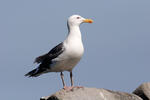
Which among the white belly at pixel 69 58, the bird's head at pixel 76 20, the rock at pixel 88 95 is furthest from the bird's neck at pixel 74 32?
the rock at pixel 88 95

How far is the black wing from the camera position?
67.3 ft

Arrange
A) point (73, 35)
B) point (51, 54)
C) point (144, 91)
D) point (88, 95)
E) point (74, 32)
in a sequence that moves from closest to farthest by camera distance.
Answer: point (88, 95), point (73, 35), point (74, 32), point (51, 54), point (144, 91)

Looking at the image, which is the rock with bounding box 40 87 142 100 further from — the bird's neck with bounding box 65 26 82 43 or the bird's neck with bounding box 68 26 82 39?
the bird's neck with bounding box 68 26 82 39

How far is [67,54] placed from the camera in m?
20.1

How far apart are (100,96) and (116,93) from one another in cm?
94

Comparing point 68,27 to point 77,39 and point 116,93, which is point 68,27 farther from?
point 116,93

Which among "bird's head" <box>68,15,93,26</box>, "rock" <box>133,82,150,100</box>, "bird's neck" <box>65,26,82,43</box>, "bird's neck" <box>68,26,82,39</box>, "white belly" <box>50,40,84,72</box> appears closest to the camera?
"white belly" <box>50,40,84,72</box>

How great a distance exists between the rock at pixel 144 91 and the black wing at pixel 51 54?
4.03m

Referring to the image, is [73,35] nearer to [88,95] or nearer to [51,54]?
[51,54]

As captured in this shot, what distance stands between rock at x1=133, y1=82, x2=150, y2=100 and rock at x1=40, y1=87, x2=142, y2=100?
163 centimetres

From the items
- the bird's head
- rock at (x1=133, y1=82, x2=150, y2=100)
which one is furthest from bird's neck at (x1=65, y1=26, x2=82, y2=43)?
rock at (x1=133, y1=82, x2=150, y2=100)

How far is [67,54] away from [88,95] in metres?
1.72

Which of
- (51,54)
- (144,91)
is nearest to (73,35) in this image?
(51,54)

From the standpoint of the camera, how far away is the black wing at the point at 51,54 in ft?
67.3
